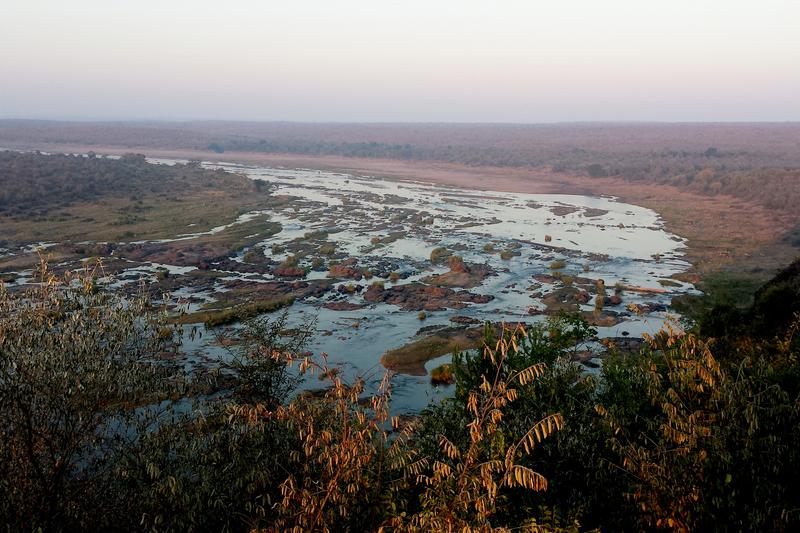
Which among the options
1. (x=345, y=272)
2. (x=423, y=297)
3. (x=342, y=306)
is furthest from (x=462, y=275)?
(x=342, y=306)

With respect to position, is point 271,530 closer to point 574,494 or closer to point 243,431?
point 243,431

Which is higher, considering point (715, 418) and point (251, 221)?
point (715, 418)

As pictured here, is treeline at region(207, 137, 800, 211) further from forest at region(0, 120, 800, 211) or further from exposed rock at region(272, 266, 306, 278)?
exposed rock at region(272, 266, 306, 278)

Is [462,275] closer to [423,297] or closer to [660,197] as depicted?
[423,297]

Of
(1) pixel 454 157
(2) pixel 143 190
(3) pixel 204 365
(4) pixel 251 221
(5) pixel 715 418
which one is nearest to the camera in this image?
(5) pixel 715 418

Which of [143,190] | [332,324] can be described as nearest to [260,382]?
[332,324]

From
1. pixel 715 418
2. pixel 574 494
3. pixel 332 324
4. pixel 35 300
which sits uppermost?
pixel 35 300

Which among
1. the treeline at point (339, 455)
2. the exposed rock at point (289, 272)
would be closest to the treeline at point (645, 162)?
the exposed rock at point (289, 272)

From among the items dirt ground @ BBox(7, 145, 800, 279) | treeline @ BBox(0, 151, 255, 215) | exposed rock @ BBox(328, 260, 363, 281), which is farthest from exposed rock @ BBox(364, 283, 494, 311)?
treeline @ BBox(0, 151, 255, 215)
